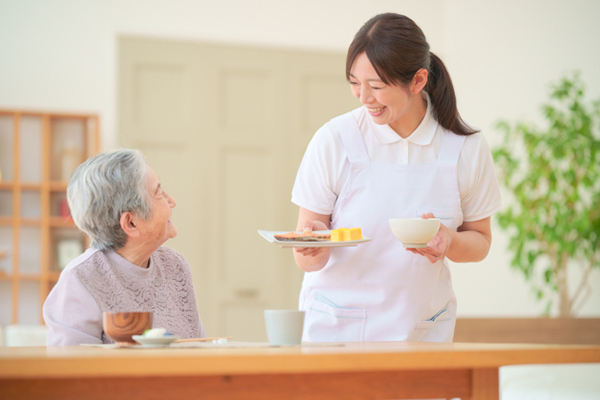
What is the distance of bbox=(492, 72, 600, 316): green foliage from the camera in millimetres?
3557

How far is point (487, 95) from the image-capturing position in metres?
4.78

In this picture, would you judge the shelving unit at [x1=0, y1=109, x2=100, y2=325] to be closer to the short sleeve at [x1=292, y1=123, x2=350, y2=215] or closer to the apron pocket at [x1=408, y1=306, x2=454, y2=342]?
the short sleeve at [x1=292, y1=123, x2=350, y2=215]

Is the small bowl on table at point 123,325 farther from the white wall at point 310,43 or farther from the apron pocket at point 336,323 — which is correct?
the white wall at point 310,43

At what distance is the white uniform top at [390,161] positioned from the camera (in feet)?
5.80

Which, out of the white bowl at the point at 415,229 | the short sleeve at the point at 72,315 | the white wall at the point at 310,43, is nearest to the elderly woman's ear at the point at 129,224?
the short sleeve at the point at 72,315

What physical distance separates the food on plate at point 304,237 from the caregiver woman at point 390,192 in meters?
0.05

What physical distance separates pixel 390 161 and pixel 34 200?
10.7 ft

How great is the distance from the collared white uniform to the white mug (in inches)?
21.4

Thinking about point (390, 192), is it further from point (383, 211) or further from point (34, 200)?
point (34, 200)

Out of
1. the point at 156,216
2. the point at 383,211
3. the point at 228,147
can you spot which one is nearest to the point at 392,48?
the point at 383,211

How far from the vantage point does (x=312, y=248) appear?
1.62 m

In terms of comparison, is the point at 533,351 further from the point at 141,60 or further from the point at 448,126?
the point at 141,60

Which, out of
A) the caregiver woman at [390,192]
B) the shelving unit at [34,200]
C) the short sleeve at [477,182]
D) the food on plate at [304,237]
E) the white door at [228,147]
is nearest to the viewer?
the food on plate at [304,237]

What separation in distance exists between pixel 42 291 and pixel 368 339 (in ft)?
10.2
